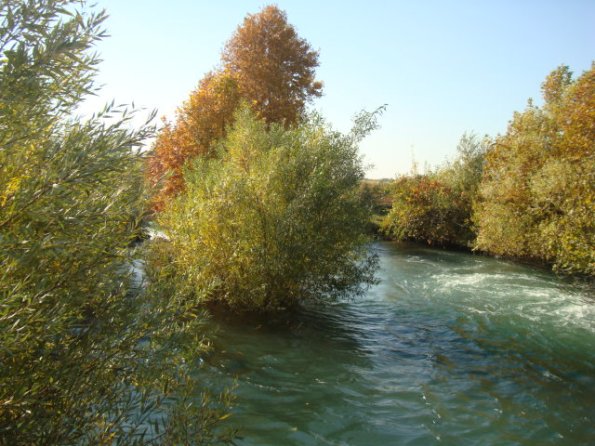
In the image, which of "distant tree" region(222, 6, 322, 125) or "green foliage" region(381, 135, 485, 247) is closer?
"distant tree" region(222, 6, 322, 125)

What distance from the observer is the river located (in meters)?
6.90

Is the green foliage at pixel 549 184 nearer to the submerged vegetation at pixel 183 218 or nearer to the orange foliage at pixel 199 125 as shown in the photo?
the submerged vegetation at pixel 183 218

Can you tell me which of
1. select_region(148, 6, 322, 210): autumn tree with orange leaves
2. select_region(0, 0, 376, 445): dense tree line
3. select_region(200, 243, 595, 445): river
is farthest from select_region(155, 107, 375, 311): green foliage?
select_region(148, 6, 322, 210): autumn tree with orange leaves

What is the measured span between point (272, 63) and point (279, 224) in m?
20.1

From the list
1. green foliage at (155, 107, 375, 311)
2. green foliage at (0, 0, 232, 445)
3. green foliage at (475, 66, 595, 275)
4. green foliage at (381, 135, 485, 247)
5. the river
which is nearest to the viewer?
green foliage at (0, 0, 232, 445)

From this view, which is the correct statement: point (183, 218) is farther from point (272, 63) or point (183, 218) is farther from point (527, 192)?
point (272, 63)

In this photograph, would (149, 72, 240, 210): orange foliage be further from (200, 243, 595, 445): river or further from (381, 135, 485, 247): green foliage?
(381, 135, 485, 247): green foliage

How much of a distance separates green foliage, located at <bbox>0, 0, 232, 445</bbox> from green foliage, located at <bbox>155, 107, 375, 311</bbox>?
646cm

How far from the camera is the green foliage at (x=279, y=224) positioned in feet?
35.7

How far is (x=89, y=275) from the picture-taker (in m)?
3.50

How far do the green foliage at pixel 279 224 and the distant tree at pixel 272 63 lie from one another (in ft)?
51.2

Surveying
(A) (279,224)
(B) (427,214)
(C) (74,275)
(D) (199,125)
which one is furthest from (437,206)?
(C) (74,275)

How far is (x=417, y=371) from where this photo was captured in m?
9.38

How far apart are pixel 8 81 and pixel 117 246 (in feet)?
4.80
